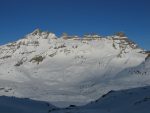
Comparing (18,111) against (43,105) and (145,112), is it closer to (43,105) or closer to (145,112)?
(43,105)

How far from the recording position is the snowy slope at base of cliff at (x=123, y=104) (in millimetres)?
81125

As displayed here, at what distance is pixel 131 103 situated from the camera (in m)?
88.2

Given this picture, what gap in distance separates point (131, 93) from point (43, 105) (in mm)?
22832

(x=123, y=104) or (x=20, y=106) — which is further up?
(x=123, y=104)

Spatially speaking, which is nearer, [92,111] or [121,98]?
[92,111]

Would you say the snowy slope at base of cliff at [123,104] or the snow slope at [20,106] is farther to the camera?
the snowy slope at base of cliff at [123,104]

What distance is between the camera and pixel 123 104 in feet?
A: 296

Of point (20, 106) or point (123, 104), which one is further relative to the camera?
point (123, 104)

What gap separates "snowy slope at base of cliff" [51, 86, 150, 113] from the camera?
8112 centimetres

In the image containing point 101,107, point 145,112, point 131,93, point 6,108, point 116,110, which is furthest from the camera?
point 131,93

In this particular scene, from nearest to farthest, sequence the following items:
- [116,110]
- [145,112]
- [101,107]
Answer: [145,112], [116,110], [101,107]

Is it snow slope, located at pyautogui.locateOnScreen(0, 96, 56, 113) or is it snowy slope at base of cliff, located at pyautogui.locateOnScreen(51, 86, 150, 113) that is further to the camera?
snowy slope at base of cliff, located at pyautogui.locateOnScreen(51, 86, 150, 113)

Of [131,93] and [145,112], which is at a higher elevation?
[131,93]

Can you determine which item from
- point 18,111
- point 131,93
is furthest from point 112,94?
point 18,111
